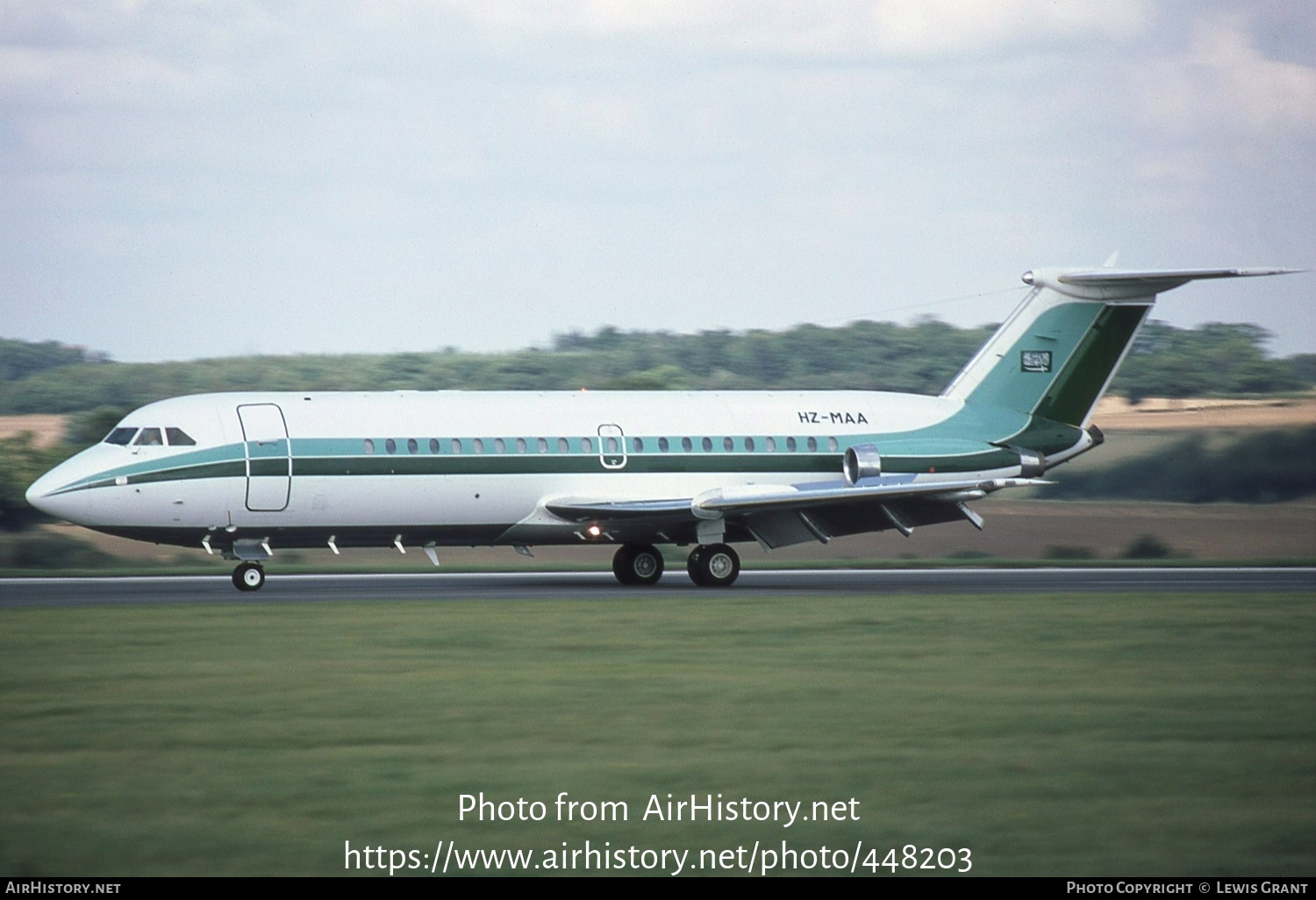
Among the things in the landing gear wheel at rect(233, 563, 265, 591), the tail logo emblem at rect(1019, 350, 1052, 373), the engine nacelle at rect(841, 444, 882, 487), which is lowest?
the landing gear wheel at rect(233, 563, 265, 591)

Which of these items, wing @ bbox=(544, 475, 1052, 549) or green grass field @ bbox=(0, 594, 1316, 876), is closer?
green grass field @ bbox=(0, 594, 1316, 876)

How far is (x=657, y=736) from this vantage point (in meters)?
13.6

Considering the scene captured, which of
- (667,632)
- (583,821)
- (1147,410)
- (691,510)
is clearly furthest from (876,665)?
(1147,410)

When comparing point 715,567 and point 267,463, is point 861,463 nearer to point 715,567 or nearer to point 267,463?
point 715,567

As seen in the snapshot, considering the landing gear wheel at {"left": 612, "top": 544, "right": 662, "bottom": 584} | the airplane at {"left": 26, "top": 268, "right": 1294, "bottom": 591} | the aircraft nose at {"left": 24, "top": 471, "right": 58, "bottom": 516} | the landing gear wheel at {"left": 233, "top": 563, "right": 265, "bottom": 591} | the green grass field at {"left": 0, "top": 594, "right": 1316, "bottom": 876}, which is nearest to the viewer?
the green grass field at {"left": 0, "top": 594, "right": 1316, "bottom": 876}

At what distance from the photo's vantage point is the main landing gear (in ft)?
100

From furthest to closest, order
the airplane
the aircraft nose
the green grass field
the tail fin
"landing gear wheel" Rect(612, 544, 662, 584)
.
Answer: the tail fin, "landing gear wheel" Rect(612, 544, 662, 584), the airplane, the aircraft nose, the green grass field

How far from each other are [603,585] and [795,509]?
389 cm

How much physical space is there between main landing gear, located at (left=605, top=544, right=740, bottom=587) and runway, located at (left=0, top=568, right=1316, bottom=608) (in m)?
0.33

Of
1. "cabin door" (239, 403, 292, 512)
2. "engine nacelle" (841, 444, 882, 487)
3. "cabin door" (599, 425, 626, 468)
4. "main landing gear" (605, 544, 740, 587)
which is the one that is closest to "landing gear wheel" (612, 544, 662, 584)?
"main landing gear" (605, 544, 740, 587)

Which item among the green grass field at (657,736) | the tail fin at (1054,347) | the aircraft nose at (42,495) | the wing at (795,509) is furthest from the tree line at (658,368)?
the green grass field at (657,736)

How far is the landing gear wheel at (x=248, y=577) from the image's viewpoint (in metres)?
28.6

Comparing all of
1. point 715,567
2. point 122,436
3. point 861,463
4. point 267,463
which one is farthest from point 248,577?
point 861,463

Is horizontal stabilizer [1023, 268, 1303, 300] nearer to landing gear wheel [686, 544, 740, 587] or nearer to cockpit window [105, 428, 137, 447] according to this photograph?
landing gear wheel [686, 544, 740, 587]
